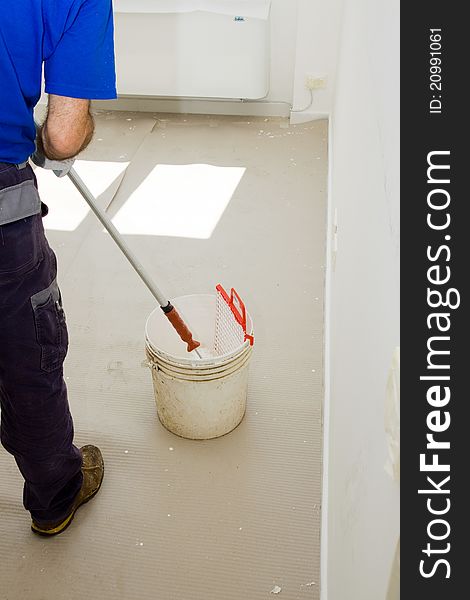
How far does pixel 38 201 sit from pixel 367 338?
66 cm

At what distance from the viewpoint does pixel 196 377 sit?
162 cm

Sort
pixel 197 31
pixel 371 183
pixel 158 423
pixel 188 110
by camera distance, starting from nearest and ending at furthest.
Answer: pixel 371 183 → pixel 158 423 → pixel 197 31 → pixel 188 110

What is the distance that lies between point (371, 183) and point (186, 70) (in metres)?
2.49

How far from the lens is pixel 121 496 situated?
167 centimetres

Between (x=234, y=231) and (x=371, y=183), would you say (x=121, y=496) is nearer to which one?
(x=371, y=183)

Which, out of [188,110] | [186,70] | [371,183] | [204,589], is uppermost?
[371,183]

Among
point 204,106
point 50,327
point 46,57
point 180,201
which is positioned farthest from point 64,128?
point 204,106

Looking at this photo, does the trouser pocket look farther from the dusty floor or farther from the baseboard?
the baseboard

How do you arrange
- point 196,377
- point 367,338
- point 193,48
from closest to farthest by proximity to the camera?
point 367,338, point 196,377, point 193,48

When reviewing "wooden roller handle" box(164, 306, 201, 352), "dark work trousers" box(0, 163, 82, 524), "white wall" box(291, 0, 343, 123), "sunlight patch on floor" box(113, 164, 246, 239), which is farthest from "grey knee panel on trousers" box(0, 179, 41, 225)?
"white wall" box(291, 0, 343, 123)

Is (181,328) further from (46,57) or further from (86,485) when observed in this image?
(46,57)

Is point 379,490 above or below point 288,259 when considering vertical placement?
above

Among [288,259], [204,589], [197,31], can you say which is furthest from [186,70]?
[204,589]

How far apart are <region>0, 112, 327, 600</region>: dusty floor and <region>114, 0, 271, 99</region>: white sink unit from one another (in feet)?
0.94
